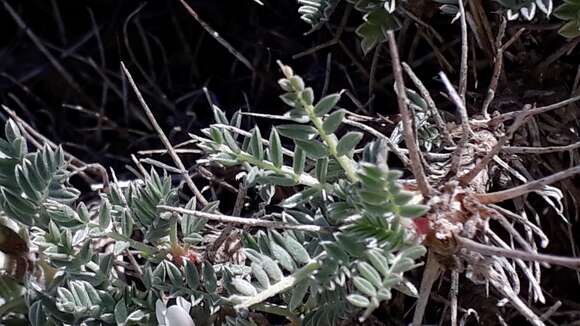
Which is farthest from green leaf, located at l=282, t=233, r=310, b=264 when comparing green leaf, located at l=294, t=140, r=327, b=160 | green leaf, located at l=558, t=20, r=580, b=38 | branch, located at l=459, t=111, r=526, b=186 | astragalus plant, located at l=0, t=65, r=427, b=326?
green leaf, located at l=558, t=20, r=580, b=38

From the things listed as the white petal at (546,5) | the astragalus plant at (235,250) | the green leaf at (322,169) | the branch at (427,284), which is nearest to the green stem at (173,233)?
the astragalus plant at (235,250)

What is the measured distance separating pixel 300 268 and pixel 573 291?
1.86 feet

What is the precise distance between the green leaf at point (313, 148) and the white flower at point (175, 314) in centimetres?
25

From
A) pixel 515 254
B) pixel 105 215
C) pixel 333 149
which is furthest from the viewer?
pixel 105 215

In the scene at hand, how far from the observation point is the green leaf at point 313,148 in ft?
3.22

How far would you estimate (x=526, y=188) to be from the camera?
3.03 feet

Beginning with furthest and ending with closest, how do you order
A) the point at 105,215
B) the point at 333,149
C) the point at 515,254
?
the point at 105,215 < the point at 333,149 < the point at 515,254

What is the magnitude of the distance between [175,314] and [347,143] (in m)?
0.30

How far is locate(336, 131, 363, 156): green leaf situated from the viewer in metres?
0.96

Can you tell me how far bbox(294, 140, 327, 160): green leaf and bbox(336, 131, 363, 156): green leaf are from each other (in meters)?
0.02

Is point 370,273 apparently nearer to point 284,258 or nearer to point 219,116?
point 284,258

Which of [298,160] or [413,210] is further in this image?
[298,160]

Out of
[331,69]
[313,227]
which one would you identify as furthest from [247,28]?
[313,227]

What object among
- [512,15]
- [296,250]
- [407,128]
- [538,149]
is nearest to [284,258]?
[296,250]
